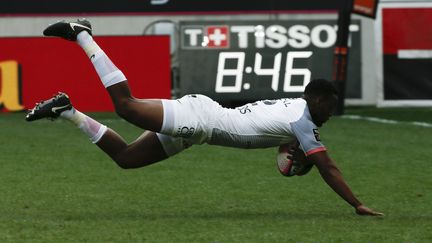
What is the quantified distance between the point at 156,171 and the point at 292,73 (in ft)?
31.0

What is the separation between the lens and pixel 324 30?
73.2 feet

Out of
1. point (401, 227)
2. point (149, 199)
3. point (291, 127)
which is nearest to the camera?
point (401, 227)

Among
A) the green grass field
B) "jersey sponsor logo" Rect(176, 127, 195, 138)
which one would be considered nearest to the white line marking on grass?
the green grass field

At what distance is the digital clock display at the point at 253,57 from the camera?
2180 centimetres

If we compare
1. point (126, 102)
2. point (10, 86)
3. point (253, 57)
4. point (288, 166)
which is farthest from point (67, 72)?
point (126, 102)

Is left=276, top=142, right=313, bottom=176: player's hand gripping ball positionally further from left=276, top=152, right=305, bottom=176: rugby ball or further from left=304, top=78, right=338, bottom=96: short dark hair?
left=304, top=78, right=338, bottom=96: short dark hair

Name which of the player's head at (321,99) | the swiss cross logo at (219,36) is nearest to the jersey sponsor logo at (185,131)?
the player's head at (321,99)

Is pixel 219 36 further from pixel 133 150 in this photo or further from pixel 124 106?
pixel 124 106

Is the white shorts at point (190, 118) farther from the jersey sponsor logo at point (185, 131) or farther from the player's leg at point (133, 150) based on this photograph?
the player's leg at point (133, 150)

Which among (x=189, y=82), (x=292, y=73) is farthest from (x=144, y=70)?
(x=292, y=73)

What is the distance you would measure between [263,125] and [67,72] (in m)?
12.8

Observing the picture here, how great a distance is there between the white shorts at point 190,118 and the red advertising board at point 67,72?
12.3 metres

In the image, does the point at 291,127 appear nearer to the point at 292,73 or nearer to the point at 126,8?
the point at 292,73

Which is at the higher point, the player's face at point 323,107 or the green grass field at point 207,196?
the player's face at point 323,107
